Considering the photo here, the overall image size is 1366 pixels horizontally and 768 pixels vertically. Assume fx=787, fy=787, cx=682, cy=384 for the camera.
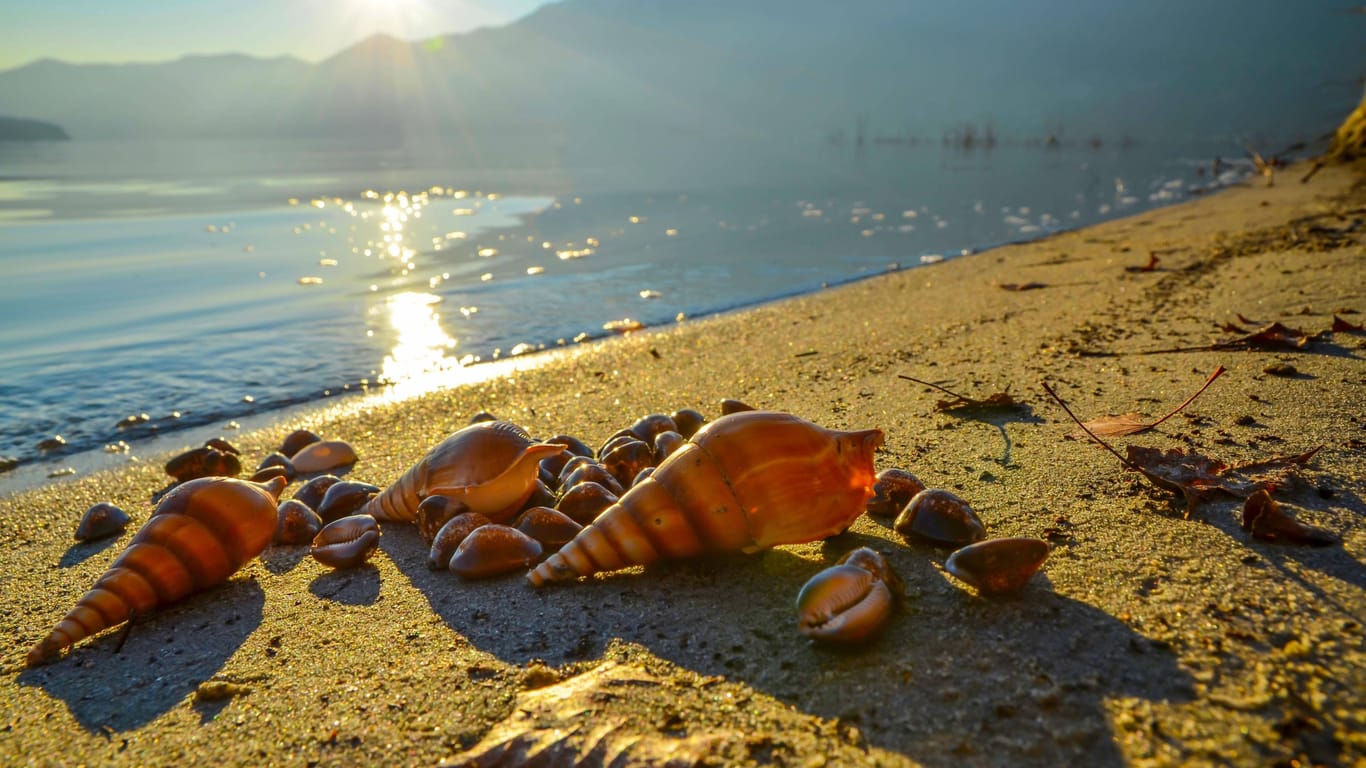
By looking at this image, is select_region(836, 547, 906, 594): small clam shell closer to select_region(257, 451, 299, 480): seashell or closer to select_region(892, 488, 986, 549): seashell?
select_region(892, 488, 986, 549): seashell

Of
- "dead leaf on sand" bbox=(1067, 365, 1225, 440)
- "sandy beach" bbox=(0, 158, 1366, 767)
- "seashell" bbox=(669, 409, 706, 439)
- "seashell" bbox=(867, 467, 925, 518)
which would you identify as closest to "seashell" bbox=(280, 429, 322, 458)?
"sandy beach" bbox=(0, 158, 1366, 767)

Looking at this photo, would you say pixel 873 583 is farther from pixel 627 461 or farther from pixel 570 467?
pixel 570 467

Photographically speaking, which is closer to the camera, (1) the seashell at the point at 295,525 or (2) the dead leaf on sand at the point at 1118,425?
(1) the seashell at the point at 295,525

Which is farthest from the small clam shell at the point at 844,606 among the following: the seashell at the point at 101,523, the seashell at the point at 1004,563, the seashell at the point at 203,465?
the seashell at the point at 203,465

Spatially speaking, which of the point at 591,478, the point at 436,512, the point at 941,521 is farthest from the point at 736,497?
the point at 436,512

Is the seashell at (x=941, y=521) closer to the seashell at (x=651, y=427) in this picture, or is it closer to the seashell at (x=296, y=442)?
the seashell at (x=651, y=427)

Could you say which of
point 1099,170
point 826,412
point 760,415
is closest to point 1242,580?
point 760,415
